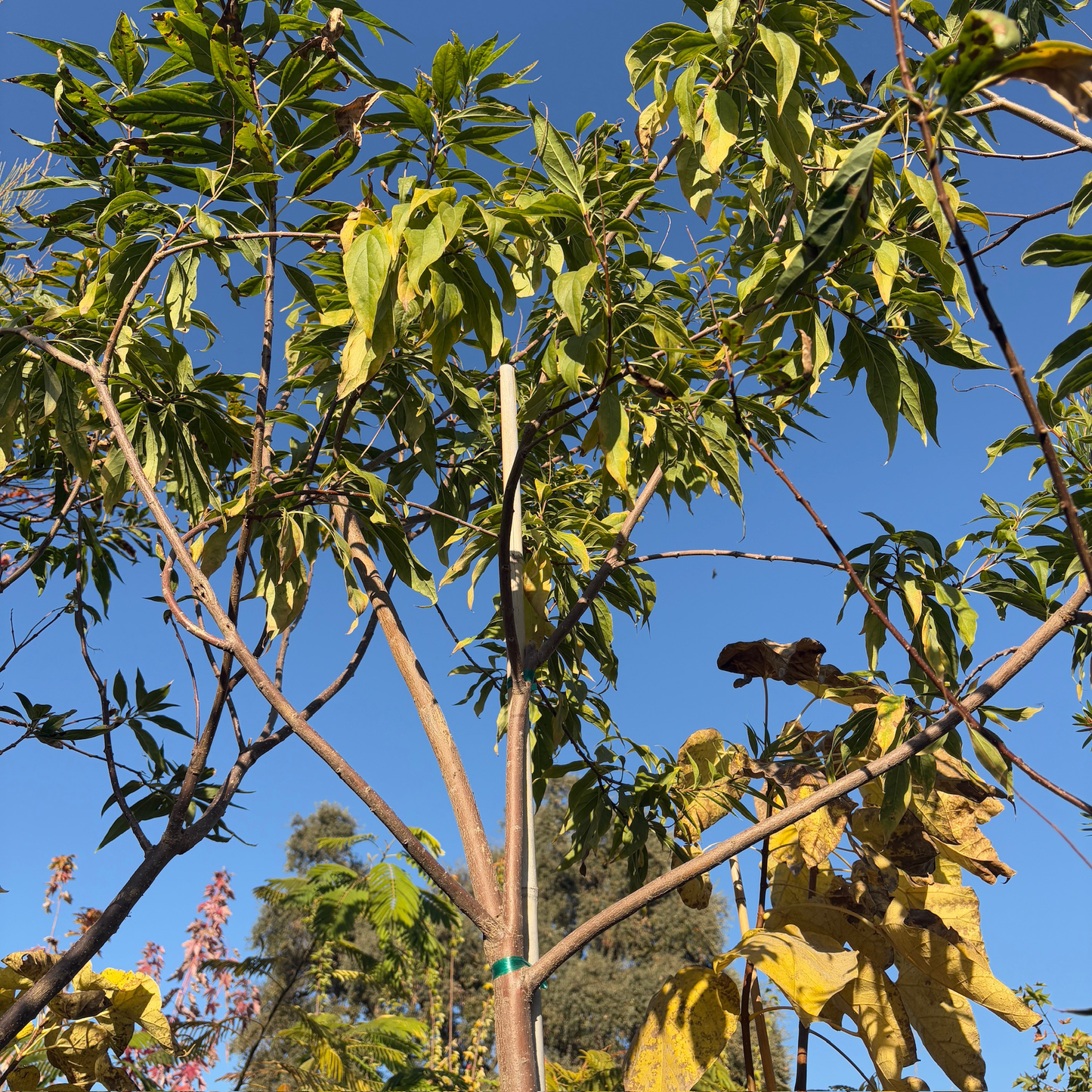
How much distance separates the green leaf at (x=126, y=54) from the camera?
136cm

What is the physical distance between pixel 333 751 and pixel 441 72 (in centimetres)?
101

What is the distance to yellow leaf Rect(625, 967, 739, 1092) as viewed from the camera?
916mm

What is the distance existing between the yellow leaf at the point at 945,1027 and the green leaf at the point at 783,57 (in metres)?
0.98

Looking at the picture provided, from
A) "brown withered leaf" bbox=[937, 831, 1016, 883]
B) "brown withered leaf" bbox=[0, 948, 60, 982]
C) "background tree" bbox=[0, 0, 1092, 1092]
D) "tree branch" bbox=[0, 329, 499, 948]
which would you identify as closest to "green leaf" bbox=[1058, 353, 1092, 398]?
"background tree" bbox=[0, 0, 1092, 1092]

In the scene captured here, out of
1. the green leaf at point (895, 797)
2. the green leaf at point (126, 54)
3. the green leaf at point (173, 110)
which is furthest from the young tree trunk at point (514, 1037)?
the green leaf at point (126, 54)

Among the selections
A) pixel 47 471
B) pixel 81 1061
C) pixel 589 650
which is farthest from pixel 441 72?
pixel 47 471

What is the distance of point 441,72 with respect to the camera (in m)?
1.26

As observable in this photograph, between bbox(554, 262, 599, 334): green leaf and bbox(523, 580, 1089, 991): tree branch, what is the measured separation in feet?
1.84

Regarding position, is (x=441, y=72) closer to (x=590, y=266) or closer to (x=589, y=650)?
(x=590, y=266)

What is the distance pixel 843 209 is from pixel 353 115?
968 millimetres

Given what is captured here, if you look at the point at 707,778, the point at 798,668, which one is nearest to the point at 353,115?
the point at 798,668

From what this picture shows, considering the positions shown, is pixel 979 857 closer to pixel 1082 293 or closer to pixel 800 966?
pixel 800 966

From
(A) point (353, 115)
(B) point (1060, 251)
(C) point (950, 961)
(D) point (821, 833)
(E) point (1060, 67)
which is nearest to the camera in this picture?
(E) point (1060, 67)

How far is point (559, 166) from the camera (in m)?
1.00
